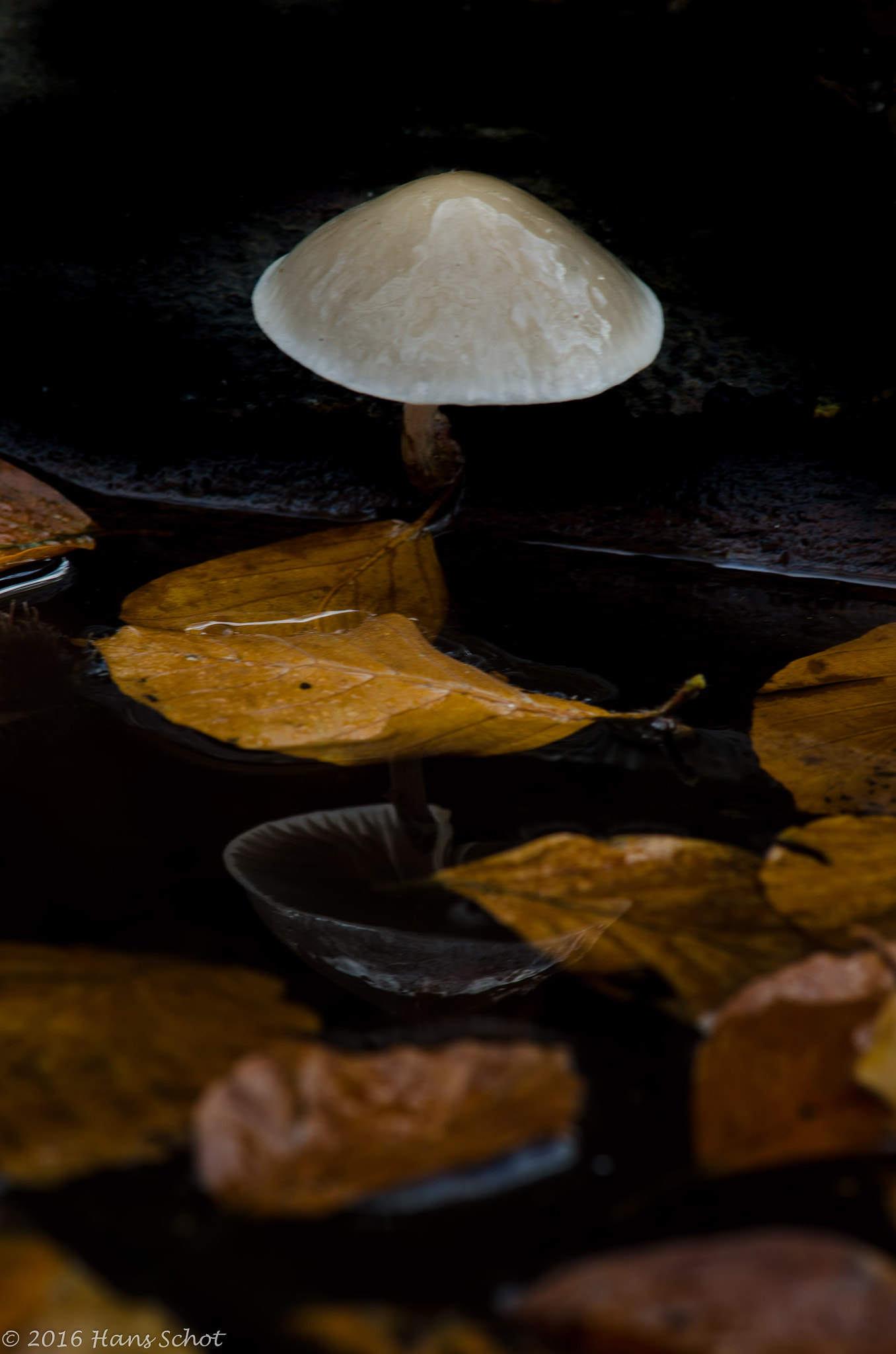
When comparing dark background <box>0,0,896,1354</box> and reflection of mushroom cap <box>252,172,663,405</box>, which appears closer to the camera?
reflection of mushroom cap <box>252,172,663,405</box>

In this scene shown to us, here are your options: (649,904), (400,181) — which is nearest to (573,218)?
(400,181)

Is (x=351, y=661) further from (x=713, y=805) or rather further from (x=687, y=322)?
(x=687, y=322)

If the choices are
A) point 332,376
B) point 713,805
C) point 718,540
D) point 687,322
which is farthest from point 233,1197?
point 687,322

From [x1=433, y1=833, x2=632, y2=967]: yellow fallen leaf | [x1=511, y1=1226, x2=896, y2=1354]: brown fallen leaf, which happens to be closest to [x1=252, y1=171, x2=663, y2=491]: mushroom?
[x1=433, y1=833, x2=632, y2=967]: yellow fallen leaf

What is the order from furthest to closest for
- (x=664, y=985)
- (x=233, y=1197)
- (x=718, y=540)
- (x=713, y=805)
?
(x=718, y=540) < (x=713, y=805) < (x=664, y=985) < (x=233, y=1197)

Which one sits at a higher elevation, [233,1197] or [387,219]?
[387,219]

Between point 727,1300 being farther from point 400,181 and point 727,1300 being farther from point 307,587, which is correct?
point 400,181

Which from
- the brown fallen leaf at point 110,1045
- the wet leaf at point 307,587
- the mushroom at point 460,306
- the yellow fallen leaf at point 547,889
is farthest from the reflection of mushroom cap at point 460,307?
the brown fallen leaf at point 110,1045

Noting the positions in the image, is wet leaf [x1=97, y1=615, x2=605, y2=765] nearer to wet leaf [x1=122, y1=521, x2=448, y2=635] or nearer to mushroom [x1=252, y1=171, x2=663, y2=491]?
wet leaf [x1=122, y1=521, x2=448, y2=635]
